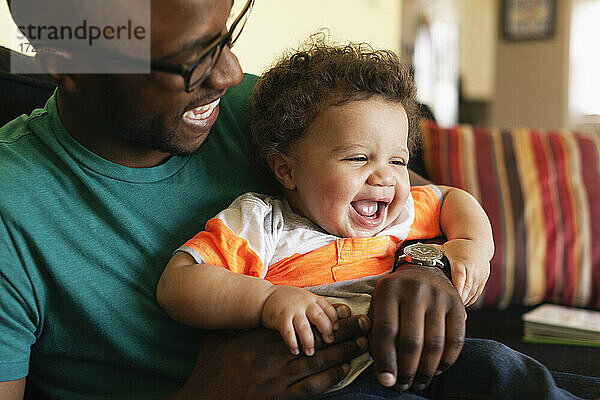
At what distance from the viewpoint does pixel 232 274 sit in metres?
0.97

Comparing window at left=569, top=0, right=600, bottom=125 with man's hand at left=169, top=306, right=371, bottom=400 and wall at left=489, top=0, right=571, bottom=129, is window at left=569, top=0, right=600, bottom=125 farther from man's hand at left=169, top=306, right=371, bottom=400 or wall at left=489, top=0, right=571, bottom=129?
man's hand at left=169, top=306, right=371, bottom=400

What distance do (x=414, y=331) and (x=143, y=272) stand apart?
1.59 ft

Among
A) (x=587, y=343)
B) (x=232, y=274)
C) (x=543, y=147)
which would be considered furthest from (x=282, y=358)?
(x=543, y=147)

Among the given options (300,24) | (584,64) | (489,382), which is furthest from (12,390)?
(584,64)

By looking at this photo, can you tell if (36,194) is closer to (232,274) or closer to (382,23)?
(232,274)

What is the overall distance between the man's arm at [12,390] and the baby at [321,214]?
0.83ft

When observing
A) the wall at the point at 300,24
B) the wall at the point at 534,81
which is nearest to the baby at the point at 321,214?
the wall at the point at 300,24

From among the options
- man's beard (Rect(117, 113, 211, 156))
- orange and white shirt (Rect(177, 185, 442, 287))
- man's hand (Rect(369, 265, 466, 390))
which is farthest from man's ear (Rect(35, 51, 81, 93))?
man's hand (Rect(369, 265, 466, 390))

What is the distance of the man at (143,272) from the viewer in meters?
0.92

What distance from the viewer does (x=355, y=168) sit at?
110cm

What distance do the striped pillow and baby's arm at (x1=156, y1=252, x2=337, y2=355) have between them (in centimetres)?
115

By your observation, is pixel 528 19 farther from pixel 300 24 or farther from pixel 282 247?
pixel 282 247

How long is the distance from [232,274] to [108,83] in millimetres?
363

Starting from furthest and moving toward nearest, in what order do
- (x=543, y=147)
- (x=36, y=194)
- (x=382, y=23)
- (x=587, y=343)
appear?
(x=382, y=23)
(x=543, y=147)
(x=587, y=343)
(x=36, y=194)
